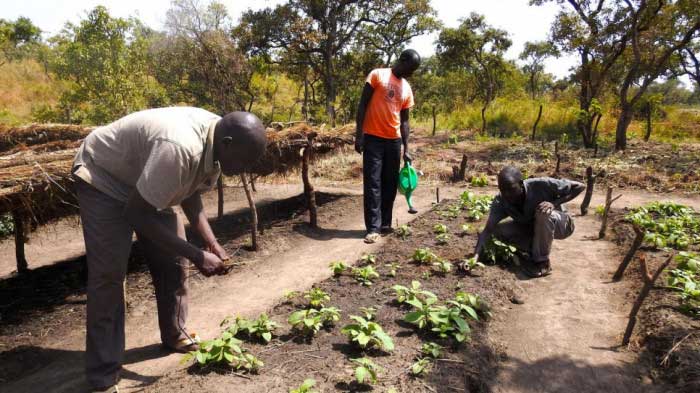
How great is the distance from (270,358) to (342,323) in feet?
2.37

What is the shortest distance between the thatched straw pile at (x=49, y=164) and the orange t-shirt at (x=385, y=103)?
1389 mm

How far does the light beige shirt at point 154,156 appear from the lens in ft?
7.38

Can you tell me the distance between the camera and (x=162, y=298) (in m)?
3.28

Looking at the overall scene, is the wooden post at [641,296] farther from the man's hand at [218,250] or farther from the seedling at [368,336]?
the man's hand at [218,250]

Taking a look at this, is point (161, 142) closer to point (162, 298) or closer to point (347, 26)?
point (162, 298)

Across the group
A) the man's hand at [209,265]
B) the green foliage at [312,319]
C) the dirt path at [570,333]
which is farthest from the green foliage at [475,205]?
the man's hand at [209,265]

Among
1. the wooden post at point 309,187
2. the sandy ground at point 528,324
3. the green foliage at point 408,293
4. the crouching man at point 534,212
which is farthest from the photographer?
the wooden post at point 309,187

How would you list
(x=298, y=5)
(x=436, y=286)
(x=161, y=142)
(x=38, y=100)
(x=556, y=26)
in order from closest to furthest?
(x=161, y=142) → (x=436, y=286) → (x=556, y=26) → (x=298, y=5) → (x=38, y=100)

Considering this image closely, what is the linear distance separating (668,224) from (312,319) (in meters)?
4.98

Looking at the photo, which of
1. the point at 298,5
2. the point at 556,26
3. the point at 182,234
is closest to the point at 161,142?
the point at 182,234

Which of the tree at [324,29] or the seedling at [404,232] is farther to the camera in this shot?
the tree at [324,29]

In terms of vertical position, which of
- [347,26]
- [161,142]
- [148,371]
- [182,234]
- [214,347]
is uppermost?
[347,26]

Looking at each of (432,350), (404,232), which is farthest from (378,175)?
(432,350)

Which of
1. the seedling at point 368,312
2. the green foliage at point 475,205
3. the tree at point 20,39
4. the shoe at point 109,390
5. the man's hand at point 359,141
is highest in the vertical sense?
the tree at point 20,39
